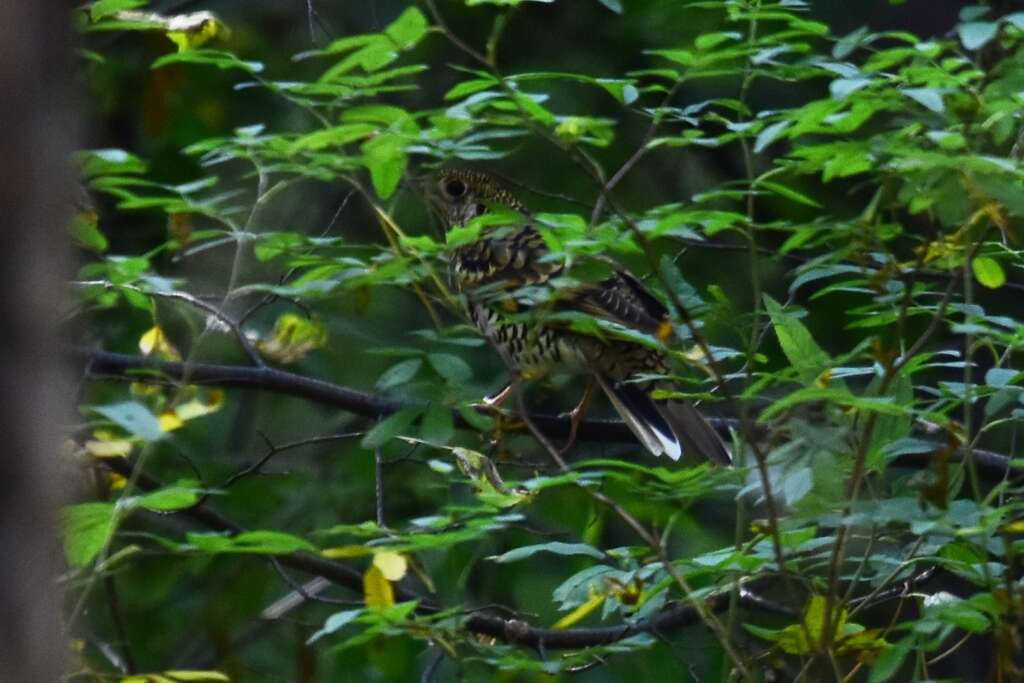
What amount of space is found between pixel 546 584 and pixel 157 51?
8.46 feet

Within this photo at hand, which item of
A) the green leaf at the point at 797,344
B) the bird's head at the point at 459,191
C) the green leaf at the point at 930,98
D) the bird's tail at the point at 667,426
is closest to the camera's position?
the green leaf at the point at 930,98

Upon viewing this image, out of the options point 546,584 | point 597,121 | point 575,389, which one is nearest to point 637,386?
point 546,584

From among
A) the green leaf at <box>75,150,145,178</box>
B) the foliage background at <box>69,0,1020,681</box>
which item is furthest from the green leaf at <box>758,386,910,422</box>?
the green leaf at <box>75,150,145,178</box>

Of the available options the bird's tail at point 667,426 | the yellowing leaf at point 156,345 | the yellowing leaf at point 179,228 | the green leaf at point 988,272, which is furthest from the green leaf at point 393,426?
the bird's tail at point 667,426

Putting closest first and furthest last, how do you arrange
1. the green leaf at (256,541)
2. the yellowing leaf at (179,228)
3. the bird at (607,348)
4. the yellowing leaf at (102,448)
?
the green leaf at (256,541), the yellowing leaf at (102,448), the yellowing leaf at (179,228), the bird at (607,348)

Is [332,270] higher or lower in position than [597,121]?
lower

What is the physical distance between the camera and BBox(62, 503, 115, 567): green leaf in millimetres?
3051

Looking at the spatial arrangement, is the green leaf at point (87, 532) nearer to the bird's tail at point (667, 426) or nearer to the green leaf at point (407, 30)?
the green leaf at point (407, 30)

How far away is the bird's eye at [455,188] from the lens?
643 centimetres

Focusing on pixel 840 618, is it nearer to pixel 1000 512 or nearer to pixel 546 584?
pixel 1000 512

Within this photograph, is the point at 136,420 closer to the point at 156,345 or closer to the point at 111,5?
the point at 111,5

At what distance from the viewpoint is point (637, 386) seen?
220 inches

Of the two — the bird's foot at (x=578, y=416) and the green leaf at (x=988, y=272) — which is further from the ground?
the green leaf at (x=988, y=272)

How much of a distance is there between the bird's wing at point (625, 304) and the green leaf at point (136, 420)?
2.31 meters
